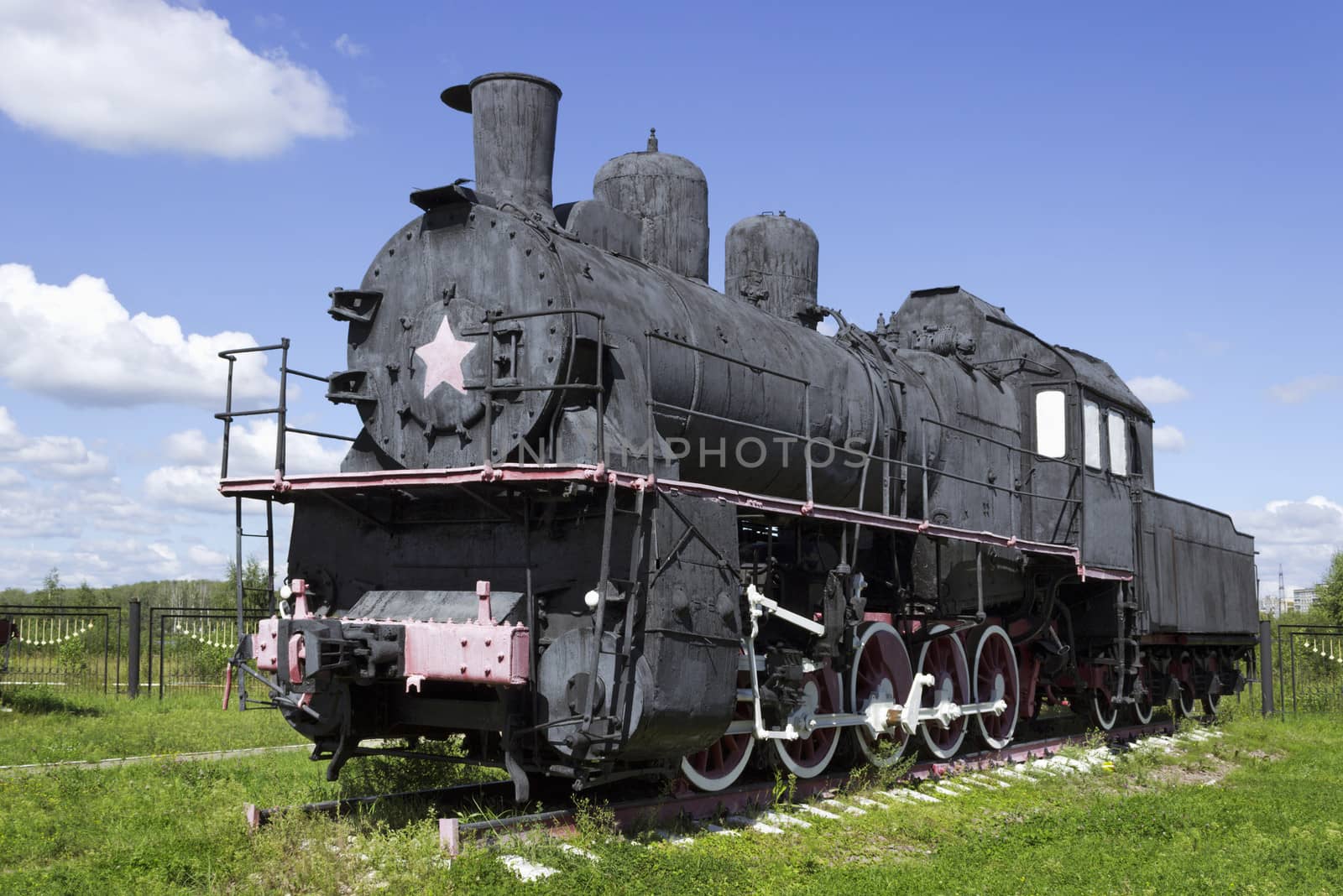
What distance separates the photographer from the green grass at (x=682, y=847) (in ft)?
21.5

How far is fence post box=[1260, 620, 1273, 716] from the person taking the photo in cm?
1903

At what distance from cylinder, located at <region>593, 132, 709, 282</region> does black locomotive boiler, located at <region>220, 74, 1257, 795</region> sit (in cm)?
3

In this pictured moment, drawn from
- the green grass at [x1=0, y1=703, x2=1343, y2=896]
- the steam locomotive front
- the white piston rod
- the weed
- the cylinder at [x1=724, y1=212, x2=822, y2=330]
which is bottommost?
the green grass at [x1=0, y1=703, x2=1343, y2=896]

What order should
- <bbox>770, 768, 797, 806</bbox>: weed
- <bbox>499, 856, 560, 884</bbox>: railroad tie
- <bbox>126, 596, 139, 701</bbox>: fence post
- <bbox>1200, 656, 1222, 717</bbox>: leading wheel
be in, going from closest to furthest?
<bbox>499, 856, 560, 884</bbox>: railroad tie
<bbox>770, 768, 797, 806</bbox>: weed
<bbox>1200, 656, 1222, 717</bbox>: leading wheel
<bbox>126, 596, 139, 701</bbox>: fence post

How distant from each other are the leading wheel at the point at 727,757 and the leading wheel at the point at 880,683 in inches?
Result: 53.7

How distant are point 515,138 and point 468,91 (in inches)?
44.4

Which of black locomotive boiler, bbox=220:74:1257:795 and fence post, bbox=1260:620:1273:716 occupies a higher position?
black locomotive boiler, bbox=220:74:1257:795

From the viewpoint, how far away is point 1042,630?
13.3 m

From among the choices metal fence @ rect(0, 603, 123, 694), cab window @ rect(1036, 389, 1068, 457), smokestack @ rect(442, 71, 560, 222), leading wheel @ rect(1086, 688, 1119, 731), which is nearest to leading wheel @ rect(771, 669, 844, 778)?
smokestack @ rect(442, 71, 560, 222)

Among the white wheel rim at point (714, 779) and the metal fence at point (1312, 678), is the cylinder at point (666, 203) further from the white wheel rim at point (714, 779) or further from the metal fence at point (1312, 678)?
the metal fence at point (1312, 678)

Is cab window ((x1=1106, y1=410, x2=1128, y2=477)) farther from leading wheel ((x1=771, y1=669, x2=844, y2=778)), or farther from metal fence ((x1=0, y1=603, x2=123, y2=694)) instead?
metal fence ((x1=0, y1=603, x2=123, y2=694))

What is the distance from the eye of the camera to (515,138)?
8.93 m

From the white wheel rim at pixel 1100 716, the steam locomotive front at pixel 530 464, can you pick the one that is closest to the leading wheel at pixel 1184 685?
the white wheel rim at pixel 1100 716

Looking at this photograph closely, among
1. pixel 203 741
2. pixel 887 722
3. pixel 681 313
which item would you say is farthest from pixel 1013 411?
pixel 203 741
